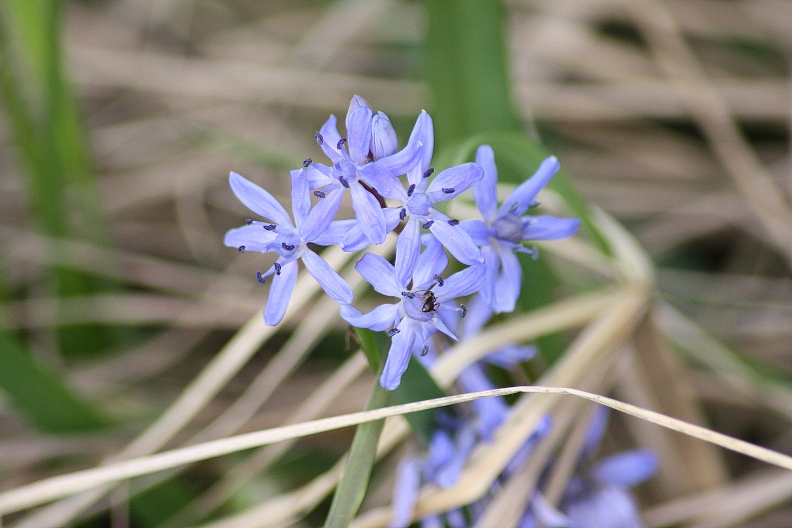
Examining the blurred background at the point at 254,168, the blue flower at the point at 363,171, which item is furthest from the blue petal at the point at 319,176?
the blurred background at the point at 254,168

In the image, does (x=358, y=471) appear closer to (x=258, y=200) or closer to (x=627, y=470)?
(x=258, y=200)

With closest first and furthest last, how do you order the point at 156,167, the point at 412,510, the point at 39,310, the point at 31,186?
the point at 412,510 < the point at 31,186 < the point at 39,310 < the point at 156,167

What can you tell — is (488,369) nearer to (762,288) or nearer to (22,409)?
(22,409)

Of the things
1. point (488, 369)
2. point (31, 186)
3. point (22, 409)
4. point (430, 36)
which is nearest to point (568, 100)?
point (430, 36)

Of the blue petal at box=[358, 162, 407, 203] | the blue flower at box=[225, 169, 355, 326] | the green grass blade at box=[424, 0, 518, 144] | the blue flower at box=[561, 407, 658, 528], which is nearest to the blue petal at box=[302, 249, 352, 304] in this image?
the blue flower at box=[225, 169, 355, 326]

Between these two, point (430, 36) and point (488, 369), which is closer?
point (488, 369)

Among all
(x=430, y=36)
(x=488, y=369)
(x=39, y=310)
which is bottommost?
(x=488, y=369)

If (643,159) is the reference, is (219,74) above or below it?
above

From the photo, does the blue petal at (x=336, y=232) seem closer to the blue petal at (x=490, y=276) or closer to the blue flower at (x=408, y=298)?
the blue flower at (x=408, y=298)
